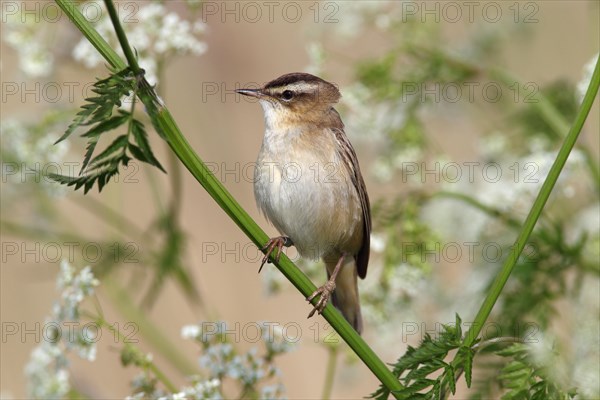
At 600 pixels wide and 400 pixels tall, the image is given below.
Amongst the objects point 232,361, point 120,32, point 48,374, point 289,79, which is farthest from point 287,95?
point 120,32

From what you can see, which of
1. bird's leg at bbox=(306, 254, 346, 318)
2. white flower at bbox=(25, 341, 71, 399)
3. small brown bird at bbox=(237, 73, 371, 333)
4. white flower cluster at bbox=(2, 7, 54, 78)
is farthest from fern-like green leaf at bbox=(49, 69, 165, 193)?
white flower cluster at bbox=(2, 7, 54, 78)

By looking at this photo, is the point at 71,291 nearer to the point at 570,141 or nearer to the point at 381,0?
the point at 570,141

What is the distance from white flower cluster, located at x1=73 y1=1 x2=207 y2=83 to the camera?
3812 millimetres

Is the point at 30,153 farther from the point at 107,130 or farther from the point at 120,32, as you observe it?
the point at 120,32

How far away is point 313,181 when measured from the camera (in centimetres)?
362

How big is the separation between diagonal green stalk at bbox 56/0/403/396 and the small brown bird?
1.08 metres

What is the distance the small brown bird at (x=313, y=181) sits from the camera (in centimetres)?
362

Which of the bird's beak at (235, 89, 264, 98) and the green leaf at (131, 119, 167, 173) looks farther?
the bird's beak at (235, 89, 264, 98)

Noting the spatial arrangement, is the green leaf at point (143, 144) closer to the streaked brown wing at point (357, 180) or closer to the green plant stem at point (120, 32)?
the green plant stem at point (120, 32)

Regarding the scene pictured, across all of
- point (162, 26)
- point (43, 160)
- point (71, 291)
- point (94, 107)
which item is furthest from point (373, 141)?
point (94, 107)

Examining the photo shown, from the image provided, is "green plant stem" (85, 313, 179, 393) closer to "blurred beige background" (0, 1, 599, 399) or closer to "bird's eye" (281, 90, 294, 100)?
"bird's eye" (281, 90, 294, 100)

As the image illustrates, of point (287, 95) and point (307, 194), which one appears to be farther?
point (287, 95)

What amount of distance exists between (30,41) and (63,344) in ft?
6.87

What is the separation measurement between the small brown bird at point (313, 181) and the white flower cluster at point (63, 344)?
1037 millimetres
